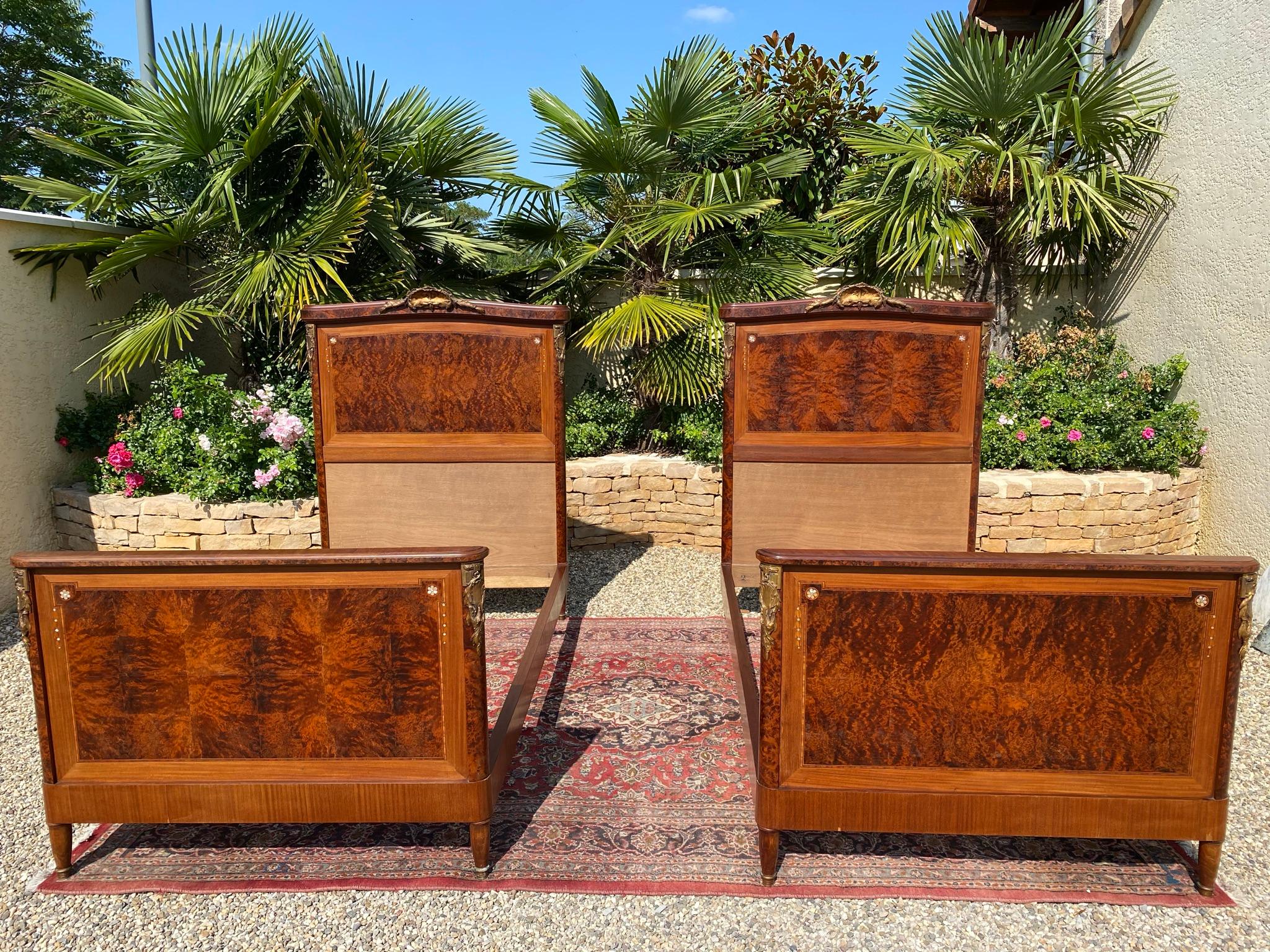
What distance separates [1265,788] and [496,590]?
12.4 feet

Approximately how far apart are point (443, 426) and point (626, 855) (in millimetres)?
2557

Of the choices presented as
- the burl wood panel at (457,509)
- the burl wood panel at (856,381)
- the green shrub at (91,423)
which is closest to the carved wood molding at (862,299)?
the burl wood panel at (856,381)

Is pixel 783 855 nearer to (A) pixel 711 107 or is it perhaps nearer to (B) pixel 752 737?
(B) pixel 752 737

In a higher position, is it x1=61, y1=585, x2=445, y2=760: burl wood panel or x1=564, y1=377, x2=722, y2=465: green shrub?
x1=564, y1=377, x2=722, y2=465: green shrub

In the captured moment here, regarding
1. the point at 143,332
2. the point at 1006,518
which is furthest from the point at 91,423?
the point at 1006,518

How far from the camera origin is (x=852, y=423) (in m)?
4.21

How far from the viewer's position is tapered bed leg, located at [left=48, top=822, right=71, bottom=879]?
222 centimetres

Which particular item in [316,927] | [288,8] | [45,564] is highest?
[288,8]

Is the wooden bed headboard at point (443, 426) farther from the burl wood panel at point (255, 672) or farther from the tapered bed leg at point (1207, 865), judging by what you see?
the tapered bed leg at point (1207, 865)

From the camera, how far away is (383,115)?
18.3 ft

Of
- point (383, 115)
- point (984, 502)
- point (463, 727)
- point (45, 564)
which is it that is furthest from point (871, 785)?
point (383, 115)

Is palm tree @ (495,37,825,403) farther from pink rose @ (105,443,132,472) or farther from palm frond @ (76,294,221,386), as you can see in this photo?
pink rose @ (105,443,132,472)

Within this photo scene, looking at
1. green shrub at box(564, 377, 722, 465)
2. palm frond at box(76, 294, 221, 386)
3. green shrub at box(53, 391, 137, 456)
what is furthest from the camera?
green shrub at box(564, 377, 722, 465)

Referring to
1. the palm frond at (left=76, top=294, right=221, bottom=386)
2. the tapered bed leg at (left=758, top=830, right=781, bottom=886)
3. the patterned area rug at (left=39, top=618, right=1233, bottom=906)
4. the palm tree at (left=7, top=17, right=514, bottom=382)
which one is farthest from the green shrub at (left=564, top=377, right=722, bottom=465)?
the tapered bed leg at (left=758, top=830, right=781, bottom=886)
